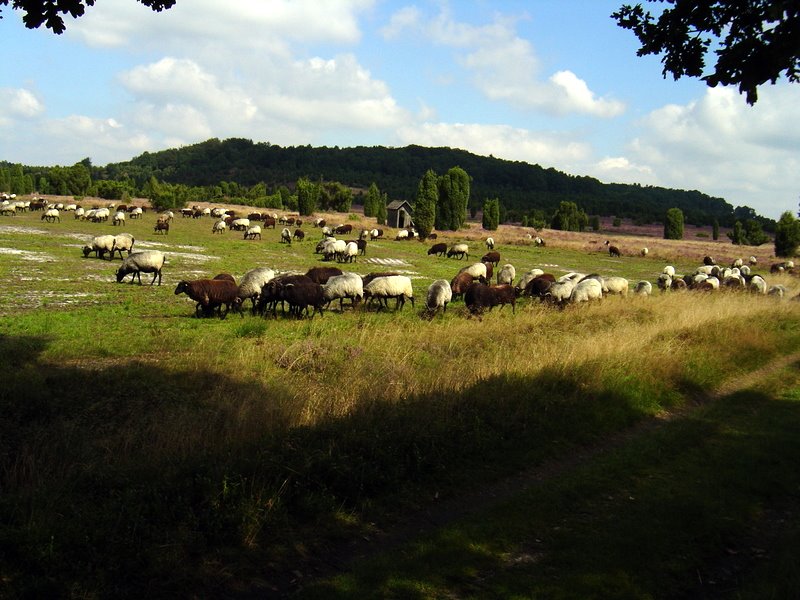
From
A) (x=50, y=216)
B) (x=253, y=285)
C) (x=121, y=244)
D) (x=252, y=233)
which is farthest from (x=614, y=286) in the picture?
(x=50, y=216)

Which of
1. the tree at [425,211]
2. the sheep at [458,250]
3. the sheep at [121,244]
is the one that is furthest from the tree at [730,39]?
the tree at [425,211]

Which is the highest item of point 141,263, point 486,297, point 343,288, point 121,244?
point 121,244

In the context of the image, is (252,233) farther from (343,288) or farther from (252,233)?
(343,288)

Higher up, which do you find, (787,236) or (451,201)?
(451,201)

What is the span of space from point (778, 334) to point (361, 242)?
30.3 meters

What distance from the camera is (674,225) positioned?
8112 centimetres

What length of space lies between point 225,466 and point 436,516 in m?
2.19

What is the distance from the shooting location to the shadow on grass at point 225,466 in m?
4.64

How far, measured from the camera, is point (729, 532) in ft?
19.2

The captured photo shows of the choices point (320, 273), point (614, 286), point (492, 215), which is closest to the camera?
point (320, 273)

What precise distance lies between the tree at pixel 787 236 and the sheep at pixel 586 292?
4406 centimetres

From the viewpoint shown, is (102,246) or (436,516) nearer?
(436,516)

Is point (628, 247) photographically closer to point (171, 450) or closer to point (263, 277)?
point (263, 277)

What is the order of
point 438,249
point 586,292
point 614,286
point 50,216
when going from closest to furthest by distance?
point 586,292, point 614,286, point 438,249, point 50,216
